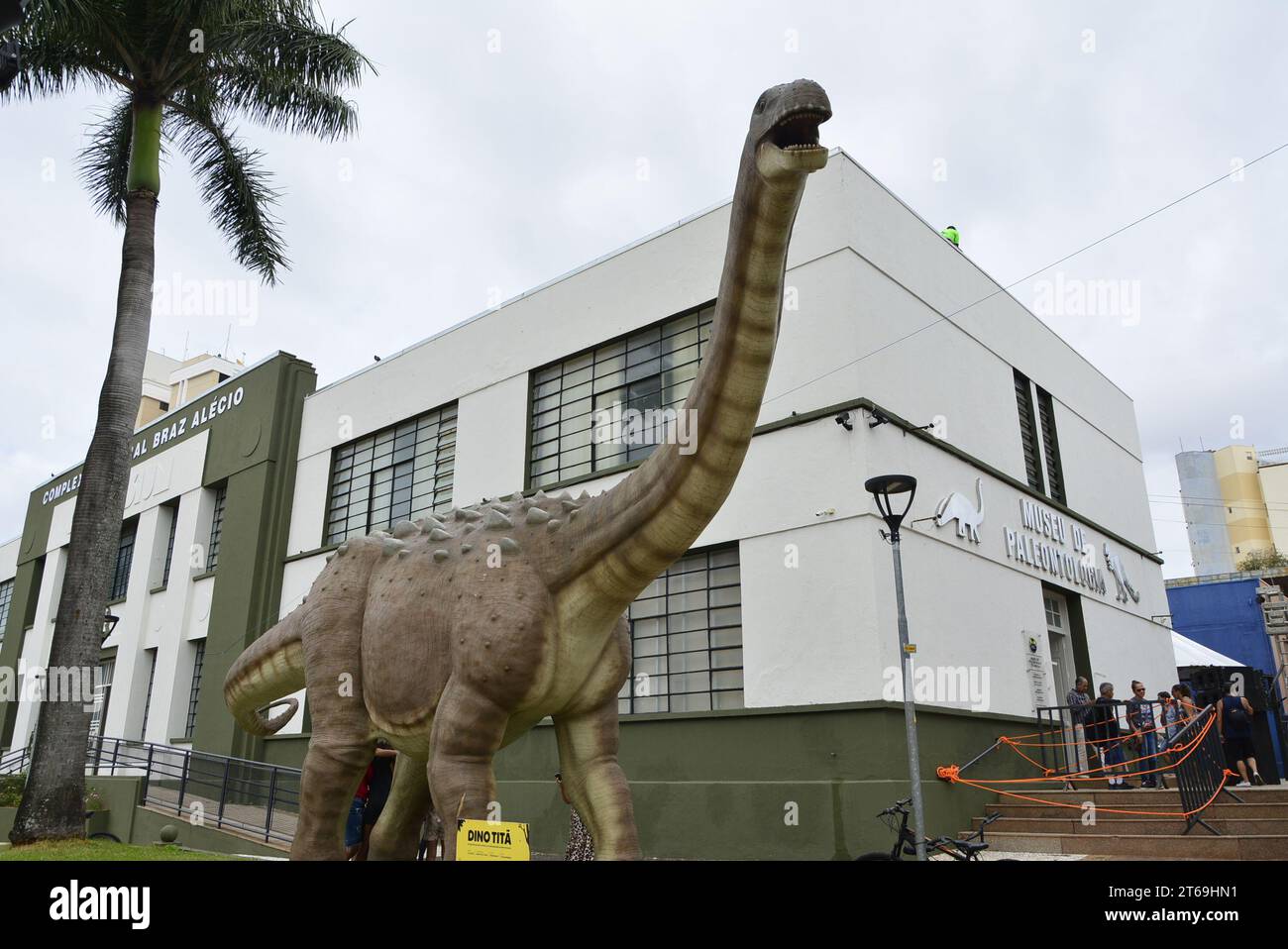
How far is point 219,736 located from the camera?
19.0 metres

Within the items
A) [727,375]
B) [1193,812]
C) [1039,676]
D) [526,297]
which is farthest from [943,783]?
[526,297]

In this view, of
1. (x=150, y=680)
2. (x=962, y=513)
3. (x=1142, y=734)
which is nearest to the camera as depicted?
(x=1142, y=734)

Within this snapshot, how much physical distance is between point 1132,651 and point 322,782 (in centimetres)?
1687

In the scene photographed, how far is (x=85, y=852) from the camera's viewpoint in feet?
32.6

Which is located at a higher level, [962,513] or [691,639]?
[962,513]

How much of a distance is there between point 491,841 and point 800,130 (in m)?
3.13

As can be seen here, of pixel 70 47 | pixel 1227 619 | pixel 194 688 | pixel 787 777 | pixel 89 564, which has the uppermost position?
pixel 70 47

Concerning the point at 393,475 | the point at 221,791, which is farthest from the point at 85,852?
the point at 393,475

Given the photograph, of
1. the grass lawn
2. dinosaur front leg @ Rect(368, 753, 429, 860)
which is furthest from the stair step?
the grass lawn

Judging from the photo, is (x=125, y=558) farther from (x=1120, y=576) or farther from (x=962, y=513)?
(x=1120, y=576)

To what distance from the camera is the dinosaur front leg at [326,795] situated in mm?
5133

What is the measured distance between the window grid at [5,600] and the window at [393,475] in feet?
68.9

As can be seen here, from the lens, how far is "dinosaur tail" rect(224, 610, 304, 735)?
604 centimetres
